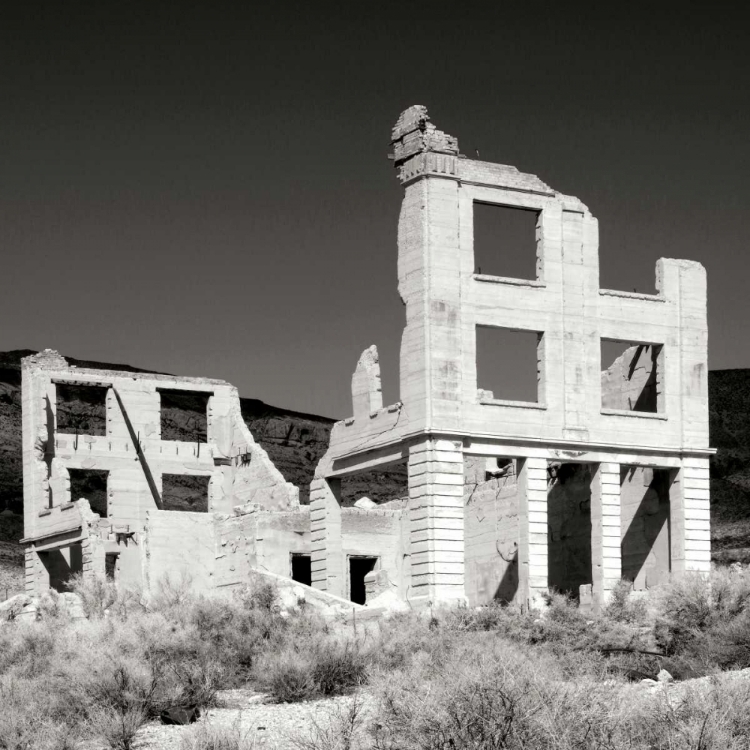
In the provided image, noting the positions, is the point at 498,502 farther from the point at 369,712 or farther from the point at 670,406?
the point at 369,712

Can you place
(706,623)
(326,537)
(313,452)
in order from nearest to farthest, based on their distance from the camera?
1. (706,623)
2. (326,537)
3. (313,452)

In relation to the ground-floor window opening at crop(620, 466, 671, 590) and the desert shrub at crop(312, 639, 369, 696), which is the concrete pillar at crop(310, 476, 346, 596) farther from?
the desert shrub at crop(312, 639, 369, 696)

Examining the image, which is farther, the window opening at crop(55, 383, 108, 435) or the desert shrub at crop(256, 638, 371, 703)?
the window opening at crop(55, 383, 108, 435)

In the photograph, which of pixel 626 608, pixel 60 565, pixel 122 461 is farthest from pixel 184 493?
pixel 626 608

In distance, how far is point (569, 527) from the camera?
1444 inches

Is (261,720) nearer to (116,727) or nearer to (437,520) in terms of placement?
(116,727)

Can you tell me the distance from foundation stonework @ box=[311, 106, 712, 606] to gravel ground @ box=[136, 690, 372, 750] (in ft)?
45.8

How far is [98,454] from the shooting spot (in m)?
44.4

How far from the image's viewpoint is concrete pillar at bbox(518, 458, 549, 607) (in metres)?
32.6

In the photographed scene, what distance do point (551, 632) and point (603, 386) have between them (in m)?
14.4

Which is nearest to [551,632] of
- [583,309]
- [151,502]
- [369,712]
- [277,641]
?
[277,641]

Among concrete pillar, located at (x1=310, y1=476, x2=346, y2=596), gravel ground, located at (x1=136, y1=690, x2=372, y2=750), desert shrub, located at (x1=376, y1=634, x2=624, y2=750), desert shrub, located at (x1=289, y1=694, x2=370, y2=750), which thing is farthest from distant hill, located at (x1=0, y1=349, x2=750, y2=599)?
desert shrub, located at (x1=376, y1=634, x2=624, y2=750)

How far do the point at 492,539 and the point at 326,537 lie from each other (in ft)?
13.3

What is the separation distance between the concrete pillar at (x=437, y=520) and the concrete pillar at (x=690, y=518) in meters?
5.27
